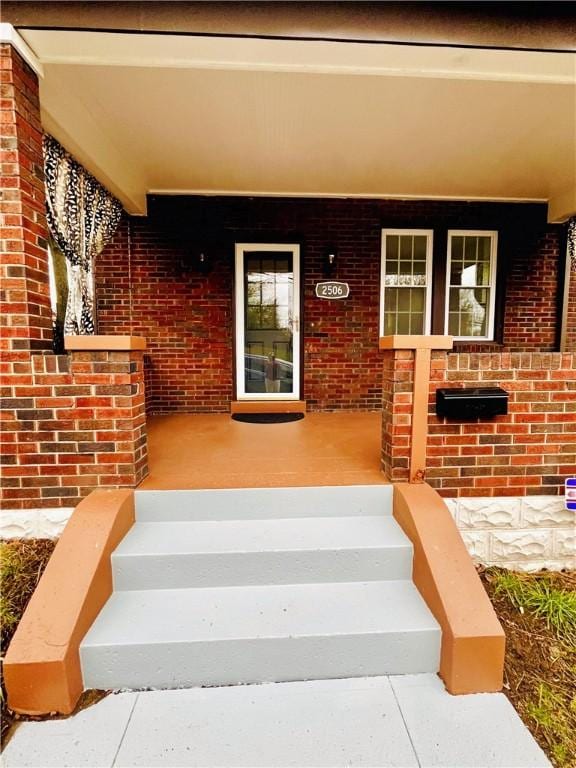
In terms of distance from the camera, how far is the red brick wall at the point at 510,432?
7.75 ft

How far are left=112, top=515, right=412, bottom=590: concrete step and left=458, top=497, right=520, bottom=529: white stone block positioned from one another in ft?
1.95

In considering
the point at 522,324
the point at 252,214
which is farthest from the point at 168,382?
the point at 522,324

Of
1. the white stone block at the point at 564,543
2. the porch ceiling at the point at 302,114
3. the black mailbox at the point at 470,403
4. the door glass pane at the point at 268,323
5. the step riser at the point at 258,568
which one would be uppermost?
the porch ceiling at the point at 302,114

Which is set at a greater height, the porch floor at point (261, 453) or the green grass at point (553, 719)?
the porch floor at point (261, 453)

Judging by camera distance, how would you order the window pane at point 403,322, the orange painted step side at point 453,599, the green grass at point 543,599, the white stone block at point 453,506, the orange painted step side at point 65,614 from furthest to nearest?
1. the window pane at point 403,322
2. the white stone block at point 453,506
3. the green grass at point 543,599
4. the orange painted step side at point 453,599
5. the orange painted step side at point 65,614

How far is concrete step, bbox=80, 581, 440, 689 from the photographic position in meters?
1.64

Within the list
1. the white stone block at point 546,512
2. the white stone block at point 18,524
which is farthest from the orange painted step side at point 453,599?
the white stone block at point 18,524

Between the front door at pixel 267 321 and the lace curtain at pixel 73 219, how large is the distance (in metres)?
1.67

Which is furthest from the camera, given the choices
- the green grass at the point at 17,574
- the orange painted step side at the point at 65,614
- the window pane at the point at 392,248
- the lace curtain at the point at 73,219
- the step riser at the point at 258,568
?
the window pane at the point at 392,248

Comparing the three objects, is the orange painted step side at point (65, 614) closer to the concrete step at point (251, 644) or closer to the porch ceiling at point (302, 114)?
the concrete step at point (251, 644)

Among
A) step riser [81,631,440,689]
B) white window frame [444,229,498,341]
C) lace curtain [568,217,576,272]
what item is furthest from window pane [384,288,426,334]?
step riser [81,631,440,689]

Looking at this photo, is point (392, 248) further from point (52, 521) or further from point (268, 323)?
point (52, 521)

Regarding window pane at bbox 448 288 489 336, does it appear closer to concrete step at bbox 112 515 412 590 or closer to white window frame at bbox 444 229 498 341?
white window frame at bbox 444 229 498 341

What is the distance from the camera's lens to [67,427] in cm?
220
